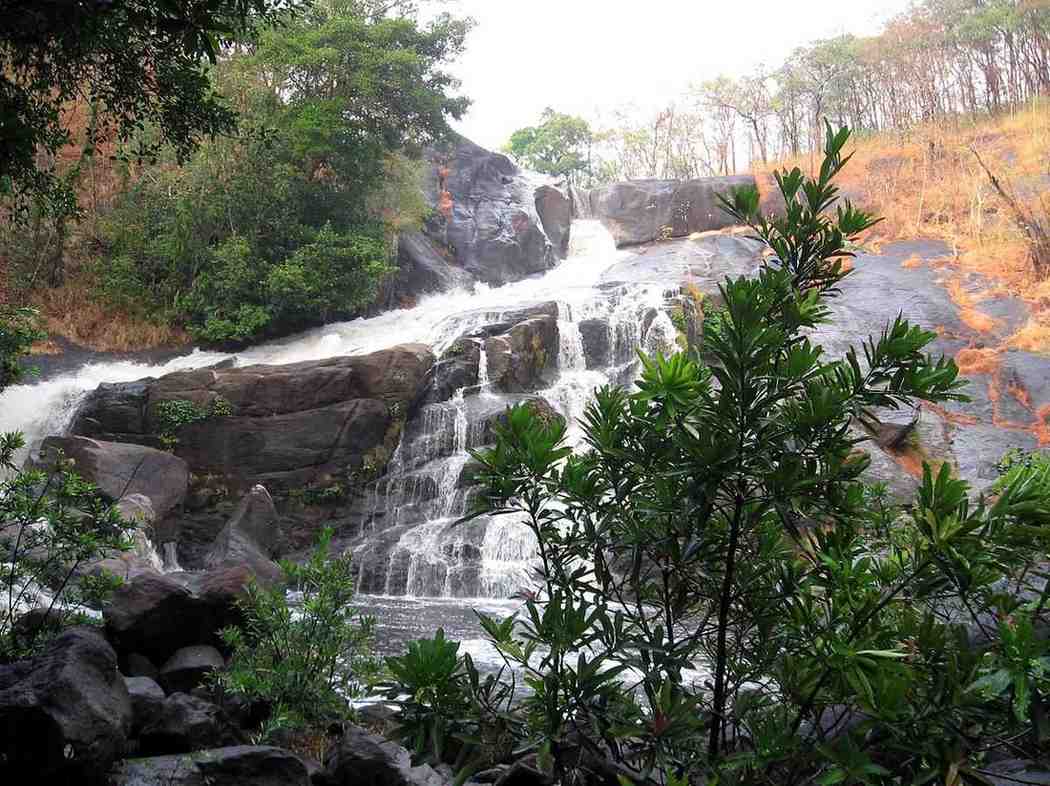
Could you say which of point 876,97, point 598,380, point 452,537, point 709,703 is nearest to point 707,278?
point 598,380

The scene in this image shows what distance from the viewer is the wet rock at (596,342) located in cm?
1744

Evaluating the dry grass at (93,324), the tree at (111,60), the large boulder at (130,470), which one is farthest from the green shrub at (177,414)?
the tree at (111,60)

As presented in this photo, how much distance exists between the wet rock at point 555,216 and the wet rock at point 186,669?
23.5 meters

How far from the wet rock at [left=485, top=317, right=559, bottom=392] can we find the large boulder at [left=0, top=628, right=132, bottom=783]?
11.8 metres

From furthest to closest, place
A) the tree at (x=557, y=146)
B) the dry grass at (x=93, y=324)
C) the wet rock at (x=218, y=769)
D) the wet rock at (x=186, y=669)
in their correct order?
1. the tree at (x=557, y=146)
2. the dry grass at (x=93, y=324)
3. the wet rock at (x=186, y=669)
4. the wet rock at (x=218, y=769)

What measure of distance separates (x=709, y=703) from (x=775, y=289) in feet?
5.09

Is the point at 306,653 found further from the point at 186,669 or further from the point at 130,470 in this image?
the point at 130,470

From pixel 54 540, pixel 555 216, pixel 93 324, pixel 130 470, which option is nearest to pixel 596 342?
pixel 130 470

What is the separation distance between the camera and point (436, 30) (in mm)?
21688

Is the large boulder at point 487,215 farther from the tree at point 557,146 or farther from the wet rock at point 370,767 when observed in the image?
the wet rock at point 370,767

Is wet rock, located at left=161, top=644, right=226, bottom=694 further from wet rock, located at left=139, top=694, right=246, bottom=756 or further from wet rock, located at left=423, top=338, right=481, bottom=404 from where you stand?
wet rock, located at left=423, top=338, right=481, bottom=404

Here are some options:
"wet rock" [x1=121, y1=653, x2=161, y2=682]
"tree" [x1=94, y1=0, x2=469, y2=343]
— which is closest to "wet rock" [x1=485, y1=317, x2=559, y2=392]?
"tree" [x1=94, y1=0, x2=469, y2=343]

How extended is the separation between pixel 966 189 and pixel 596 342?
12.4 m

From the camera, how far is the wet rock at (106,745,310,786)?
382cm
